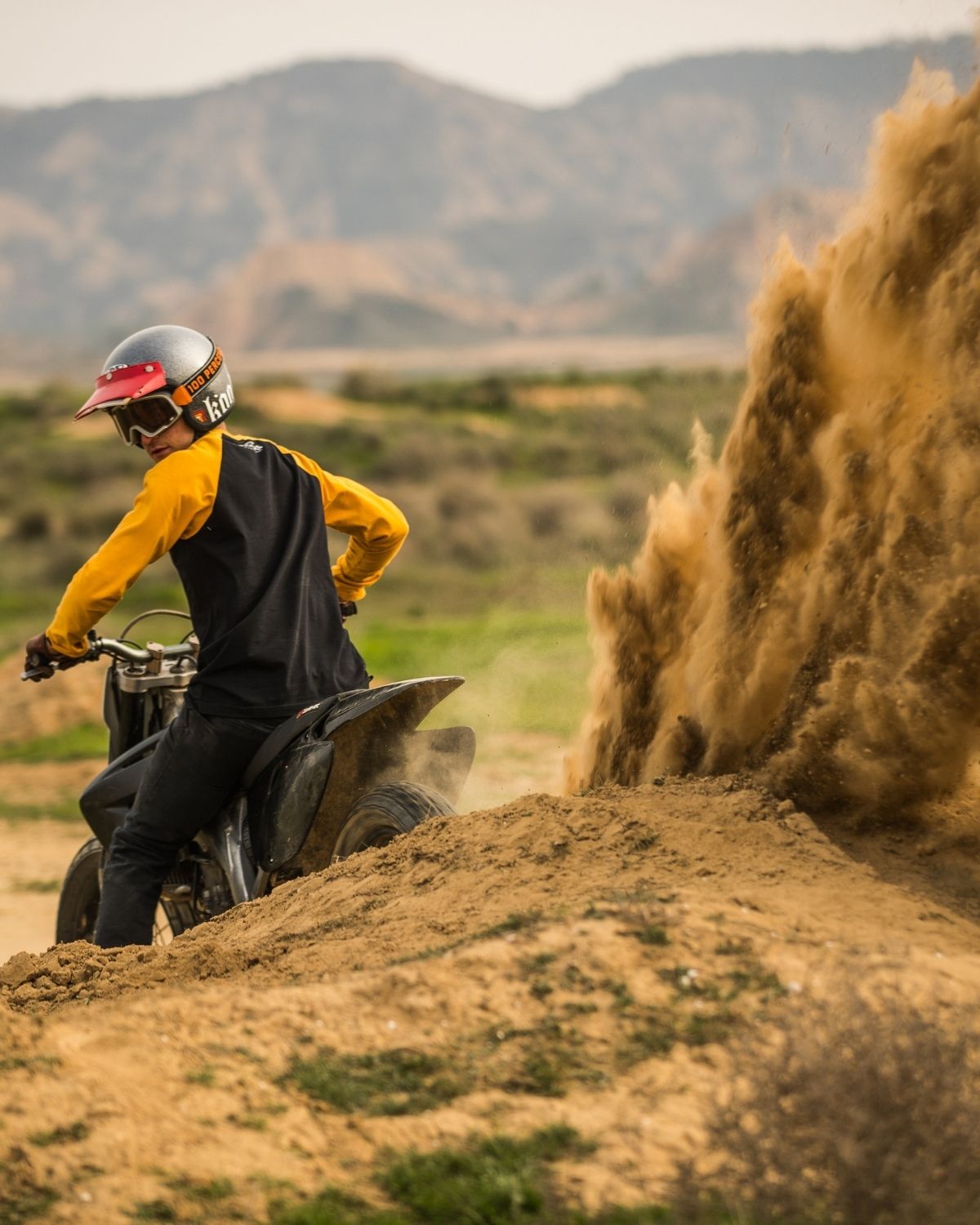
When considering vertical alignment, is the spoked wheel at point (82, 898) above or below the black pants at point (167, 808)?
below

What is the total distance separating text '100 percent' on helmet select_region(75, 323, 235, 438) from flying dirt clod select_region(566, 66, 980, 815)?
2022mm

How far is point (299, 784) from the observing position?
4.82 metres

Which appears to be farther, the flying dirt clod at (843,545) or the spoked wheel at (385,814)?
the spoked wheel at (385,814)

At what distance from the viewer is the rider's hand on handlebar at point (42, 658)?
4.96 meters

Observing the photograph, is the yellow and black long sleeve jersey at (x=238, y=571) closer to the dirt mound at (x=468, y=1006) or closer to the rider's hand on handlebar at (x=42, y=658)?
the rider's hand on handlebar at (x=42, y=658)

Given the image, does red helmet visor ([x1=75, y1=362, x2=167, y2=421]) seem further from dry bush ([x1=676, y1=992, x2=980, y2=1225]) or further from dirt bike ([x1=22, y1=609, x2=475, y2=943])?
dry bush ([x1=676, y1=992, x2=980, y2=1225])

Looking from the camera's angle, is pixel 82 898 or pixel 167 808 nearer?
pixel 167 808

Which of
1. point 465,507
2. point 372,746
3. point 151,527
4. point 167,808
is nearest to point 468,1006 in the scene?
point 372,746

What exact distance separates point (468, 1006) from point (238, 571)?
75.7 inches

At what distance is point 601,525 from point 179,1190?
84.0 feet

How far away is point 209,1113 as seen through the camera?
3.10 meters

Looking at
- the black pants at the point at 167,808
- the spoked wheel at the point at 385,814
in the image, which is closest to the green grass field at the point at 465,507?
the spoked wheel at the point at 385,814

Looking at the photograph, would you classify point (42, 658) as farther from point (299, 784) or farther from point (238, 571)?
point (299, 784)

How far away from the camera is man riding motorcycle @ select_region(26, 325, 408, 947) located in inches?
187
